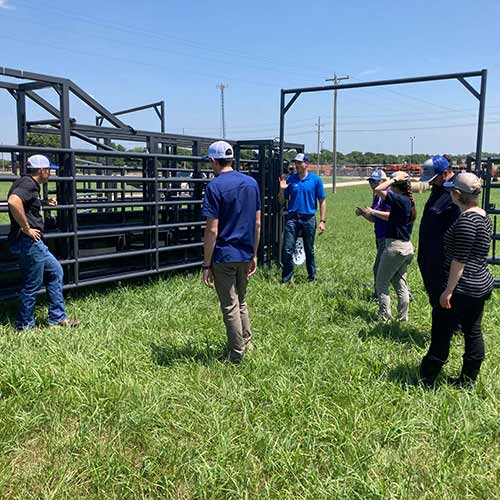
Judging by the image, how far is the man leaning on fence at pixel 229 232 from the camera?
4.08 metres

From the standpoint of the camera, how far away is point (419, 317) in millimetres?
5695

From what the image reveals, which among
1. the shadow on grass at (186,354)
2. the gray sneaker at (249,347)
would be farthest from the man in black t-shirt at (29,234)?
the gray sneaker at (249,347)

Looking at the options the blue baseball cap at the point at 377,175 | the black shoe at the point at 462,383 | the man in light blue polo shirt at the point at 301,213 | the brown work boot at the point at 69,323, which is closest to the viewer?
the black shoe at the point at 462,383

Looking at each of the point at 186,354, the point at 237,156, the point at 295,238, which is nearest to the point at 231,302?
the point at 186,354

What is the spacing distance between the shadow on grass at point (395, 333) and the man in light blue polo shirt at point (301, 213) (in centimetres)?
215

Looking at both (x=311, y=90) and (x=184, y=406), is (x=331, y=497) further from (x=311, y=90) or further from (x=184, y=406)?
(x=311, y=90)

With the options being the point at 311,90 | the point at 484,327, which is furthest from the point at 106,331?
the point at 311,90

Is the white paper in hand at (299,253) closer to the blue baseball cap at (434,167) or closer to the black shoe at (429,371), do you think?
the blue baseball cap at (434,167)

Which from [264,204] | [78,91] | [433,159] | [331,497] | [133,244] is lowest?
[331,497]

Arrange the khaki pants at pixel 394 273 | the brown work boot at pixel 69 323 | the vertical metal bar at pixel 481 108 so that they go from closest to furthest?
the brown work boot at pixel 69 323, the khaki pants at pixel 394 273, the vertical metal bar at pixel 481 108

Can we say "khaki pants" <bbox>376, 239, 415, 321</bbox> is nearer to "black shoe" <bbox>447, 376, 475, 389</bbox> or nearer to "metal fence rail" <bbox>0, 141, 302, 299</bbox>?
"black shoe" <bbox>447, 376, 475, 389</bbox>

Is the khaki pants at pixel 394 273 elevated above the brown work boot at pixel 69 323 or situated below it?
above

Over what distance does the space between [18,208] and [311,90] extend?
15.5 feet

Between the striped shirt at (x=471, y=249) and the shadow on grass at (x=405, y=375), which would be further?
the shadow on grass at (x=405, y=375)
